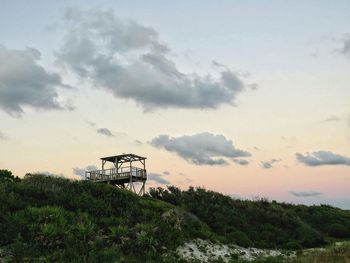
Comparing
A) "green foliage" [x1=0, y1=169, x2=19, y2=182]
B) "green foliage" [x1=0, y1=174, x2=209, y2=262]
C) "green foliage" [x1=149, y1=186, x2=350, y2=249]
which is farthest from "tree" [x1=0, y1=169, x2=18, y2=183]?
"green foliage" [x1=149, y1=186, x2=350, y2=249]

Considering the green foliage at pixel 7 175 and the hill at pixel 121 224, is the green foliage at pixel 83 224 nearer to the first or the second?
the hill at pixel 121 224

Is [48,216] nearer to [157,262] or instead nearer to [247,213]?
[157,262]

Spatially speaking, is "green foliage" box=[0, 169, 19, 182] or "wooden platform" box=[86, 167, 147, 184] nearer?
"green foliage" box=[0, 169, 19, 182]

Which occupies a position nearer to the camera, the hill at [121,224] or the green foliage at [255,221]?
the hill at [121,224]

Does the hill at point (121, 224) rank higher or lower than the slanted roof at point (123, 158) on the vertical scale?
lower

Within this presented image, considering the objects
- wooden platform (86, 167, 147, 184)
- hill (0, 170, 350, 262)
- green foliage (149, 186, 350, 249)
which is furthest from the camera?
wooden platform (86, 167, 147, 184)

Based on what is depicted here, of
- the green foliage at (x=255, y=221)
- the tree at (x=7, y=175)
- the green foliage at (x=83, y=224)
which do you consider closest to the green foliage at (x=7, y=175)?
the tree at (x=7, y=175)

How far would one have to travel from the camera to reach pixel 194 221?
94.5ft

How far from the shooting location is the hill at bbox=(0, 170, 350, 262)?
63.7ft

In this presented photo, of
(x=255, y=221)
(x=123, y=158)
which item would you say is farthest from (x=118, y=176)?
(x=255, y=221)

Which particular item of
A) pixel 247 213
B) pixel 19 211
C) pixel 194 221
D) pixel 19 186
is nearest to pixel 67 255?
pixel 19 211

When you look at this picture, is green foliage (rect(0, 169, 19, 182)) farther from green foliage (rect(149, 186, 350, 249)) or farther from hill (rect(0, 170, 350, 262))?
green foliage (rect(149, 186, 350, 249))

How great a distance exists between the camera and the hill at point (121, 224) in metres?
19.4

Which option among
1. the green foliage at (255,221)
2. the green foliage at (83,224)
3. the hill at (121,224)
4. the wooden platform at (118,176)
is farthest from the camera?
the wooden platform at (118,176)
